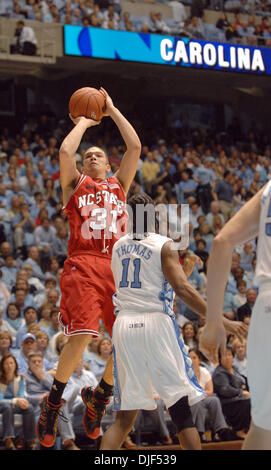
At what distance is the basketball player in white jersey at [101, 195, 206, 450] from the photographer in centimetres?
460

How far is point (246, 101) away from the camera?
2131cm

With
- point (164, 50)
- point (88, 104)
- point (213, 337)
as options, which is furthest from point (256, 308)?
point (164, 50)

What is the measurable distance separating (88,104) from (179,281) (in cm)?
192

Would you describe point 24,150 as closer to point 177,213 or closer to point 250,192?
point 177,213

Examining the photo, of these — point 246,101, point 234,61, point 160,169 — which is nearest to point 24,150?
point 160,169

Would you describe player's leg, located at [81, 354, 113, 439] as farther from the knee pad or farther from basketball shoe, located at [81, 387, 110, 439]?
the knee pad

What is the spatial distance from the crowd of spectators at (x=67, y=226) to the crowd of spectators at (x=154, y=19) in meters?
2.31

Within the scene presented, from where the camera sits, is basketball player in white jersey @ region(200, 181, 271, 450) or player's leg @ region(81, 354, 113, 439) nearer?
basketball player in white jersey @ region(200, 181, 271, 450)

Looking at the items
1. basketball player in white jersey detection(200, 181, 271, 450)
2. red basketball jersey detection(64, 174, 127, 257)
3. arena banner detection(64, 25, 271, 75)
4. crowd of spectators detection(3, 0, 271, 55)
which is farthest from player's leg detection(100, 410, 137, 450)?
crowd of spectators detection(3, 0, 271, 55)

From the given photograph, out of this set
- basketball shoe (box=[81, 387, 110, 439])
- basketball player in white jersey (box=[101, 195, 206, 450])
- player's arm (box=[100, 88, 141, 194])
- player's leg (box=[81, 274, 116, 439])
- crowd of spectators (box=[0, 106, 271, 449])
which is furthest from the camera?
crowd of spectators (box=[0, 106, 271, 449])

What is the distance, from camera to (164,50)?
16594 millimetres

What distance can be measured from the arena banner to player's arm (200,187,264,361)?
13.1 metres

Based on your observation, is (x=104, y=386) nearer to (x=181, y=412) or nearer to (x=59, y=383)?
(x=59, y=383)

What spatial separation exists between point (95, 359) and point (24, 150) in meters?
6.75
